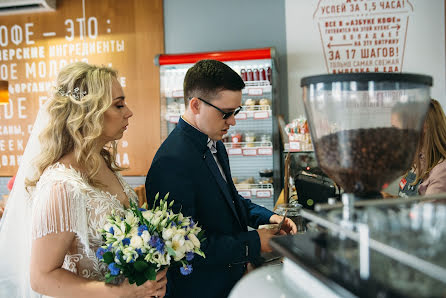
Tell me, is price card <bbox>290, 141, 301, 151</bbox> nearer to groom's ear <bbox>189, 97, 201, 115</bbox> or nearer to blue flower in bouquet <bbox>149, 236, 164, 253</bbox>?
groom's ear <bbox>189, 97, 201, 115</bbox>

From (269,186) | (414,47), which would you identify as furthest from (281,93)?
(414,47)

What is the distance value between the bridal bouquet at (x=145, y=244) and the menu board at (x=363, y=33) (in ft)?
13.5

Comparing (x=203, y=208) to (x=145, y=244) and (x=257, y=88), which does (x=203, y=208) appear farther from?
(x=257, y=88)

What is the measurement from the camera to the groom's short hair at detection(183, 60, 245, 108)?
1920 millimetres

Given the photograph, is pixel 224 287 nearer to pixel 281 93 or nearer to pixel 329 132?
pixel 329 132

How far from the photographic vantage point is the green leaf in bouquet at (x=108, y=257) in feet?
4.77

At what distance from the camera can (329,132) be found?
3.30 ft

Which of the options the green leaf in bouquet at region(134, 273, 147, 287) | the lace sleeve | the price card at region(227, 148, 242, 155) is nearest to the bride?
the lace sleeve

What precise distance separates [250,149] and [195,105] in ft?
8.80

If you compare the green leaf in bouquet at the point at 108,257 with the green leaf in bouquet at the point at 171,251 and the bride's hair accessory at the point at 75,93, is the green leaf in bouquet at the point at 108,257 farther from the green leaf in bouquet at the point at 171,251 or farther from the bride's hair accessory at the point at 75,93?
the bride's hair accessory at the point at 75,93

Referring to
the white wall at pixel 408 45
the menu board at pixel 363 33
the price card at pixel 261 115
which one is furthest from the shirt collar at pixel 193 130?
the menu board at pixel 363 33

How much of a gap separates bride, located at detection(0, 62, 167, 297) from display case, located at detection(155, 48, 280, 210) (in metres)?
2.66

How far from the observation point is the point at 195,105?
1947 millimetres

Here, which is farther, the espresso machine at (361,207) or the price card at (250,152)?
the price card at (250,152)
